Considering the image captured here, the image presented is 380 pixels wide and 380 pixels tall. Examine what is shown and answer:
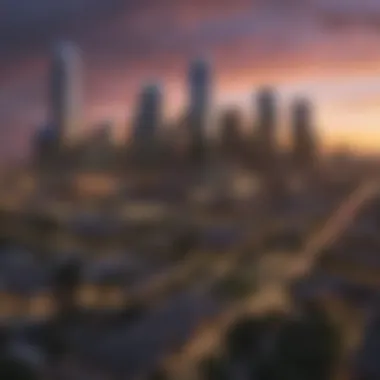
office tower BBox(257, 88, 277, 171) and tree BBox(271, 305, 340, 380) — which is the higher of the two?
office tower BBox(257, 88, 277, 171)

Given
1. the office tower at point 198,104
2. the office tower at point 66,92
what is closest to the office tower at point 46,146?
the office tower at point 66,92

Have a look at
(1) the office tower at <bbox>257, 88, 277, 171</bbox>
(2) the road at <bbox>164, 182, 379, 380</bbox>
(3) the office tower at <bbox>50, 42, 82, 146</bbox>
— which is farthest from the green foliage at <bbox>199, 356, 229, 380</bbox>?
(3) the office tower at <bbox>50, 42, 82, 146</bbox>

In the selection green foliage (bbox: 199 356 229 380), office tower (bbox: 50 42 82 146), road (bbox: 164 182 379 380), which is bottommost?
green foliage (bbox: 199 356 229 380)

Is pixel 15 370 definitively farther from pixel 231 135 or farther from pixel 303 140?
pixel 303 140

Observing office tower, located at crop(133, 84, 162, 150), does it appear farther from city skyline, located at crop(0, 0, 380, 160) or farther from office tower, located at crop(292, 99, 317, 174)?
office tower, located at crop(292, 99, 317, 174)

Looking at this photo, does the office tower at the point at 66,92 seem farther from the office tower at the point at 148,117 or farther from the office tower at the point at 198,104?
the office tower at the point at 198,104

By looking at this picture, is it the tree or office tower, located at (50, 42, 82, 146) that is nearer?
the tree

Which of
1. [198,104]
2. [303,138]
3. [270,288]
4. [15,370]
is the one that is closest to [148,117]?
[198,104]
